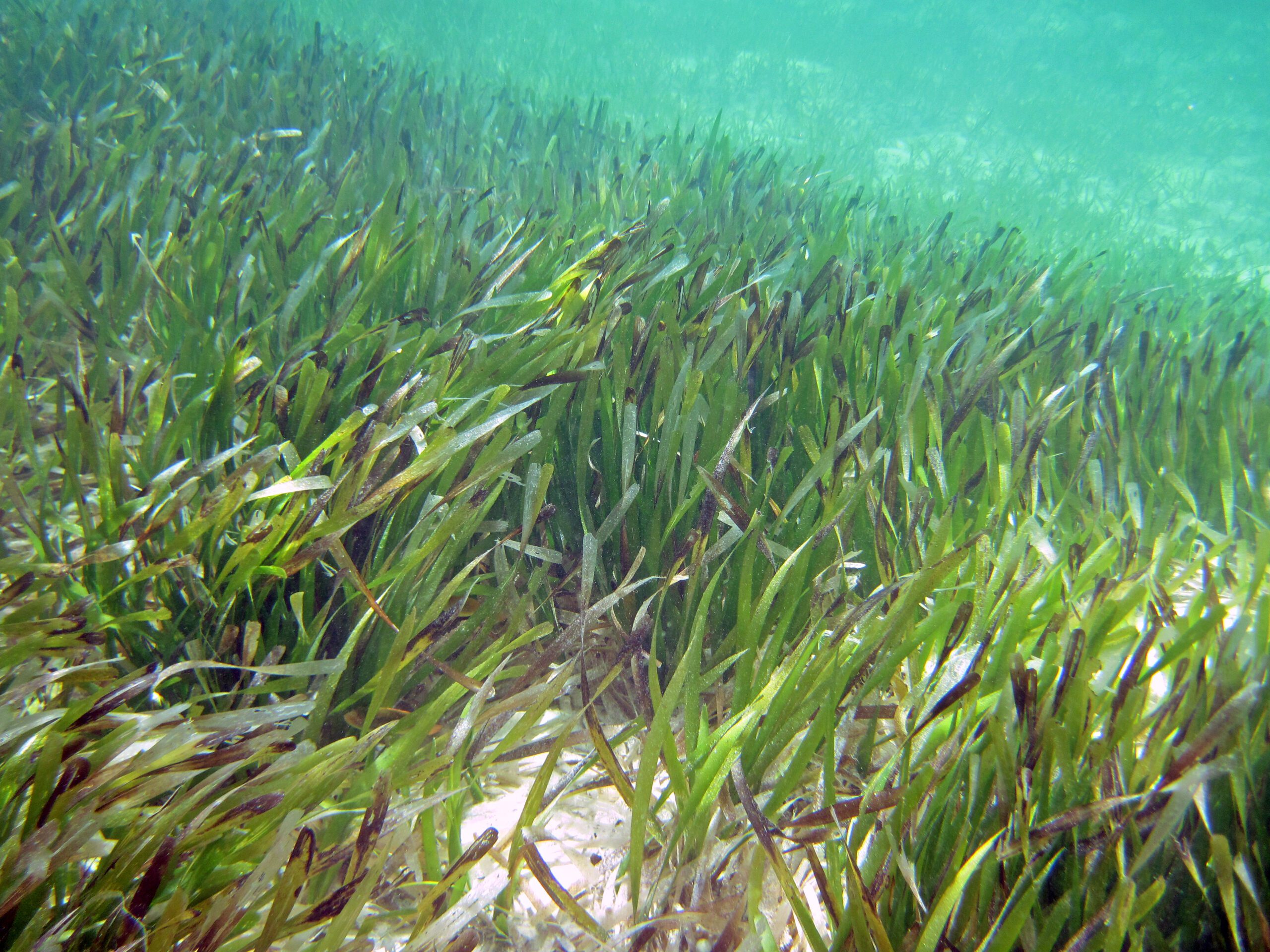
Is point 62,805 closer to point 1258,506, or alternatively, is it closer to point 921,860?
point 921,860

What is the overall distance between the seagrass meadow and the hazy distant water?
262 inches

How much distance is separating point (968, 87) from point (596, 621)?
26.0m

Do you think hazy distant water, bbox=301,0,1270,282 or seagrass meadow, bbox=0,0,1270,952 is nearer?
seagrass meadow, bbox=0,0,1270,952

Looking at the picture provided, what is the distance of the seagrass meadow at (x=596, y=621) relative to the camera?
89cm

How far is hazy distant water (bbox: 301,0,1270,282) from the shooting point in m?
12.7

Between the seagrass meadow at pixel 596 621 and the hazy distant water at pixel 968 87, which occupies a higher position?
the hazy distant water at pixel 968 87

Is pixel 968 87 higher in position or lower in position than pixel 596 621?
higher

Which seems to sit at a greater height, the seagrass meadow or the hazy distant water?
the hazy distant water

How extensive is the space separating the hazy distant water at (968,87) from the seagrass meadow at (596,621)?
6.66 meters

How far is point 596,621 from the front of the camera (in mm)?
1414

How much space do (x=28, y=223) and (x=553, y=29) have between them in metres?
19.7

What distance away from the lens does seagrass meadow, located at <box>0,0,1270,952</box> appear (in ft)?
2.91

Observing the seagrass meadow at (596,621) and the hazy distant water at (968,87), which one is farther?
the hazy distant water at (968,87)

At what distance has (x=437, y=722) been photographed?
1.31m
